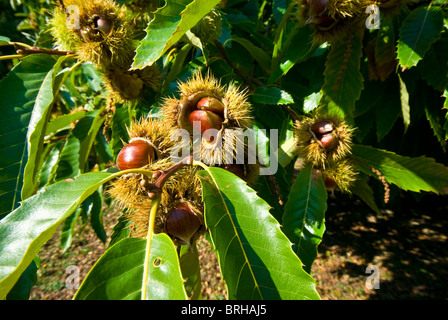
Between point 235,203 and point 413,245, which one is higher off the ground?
point 413,245

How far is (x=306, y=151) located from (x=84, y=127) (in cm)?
101

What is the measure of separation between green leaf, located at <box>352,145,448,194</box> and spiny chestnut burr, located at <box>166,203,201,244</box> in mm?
641

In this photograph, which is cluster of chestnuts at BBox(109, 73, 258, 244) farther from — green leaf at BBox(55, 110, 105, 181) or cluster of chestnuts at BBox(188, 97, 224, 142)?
green leaf at BBox(55, 110, 105, 181)

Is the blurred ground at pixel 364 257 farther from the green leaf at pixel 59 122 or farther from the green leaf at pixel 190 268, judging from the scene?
the green leaf at pixel 190 268

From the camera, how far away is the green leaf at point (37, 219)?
1.86 feet

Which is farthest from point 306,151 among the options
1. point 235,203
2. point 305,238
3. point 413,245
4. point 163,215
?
A: point 413,245

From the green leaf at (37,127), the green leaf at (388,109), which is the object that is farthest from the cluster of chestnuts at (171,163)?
the green leaf at (388,109)

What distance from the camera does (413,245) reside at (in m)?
3.44

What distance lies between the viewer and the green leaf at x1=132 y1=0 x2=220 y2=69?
700 mm

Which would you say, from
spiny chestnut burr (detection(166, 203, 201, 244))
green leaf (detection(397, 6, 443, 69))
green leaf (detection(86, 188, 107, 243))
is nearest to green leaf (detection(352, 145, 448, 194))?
green leaf (detection(397, 6, 443, 69))

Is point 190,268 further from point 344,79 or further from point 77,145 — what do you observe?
point 344,79
